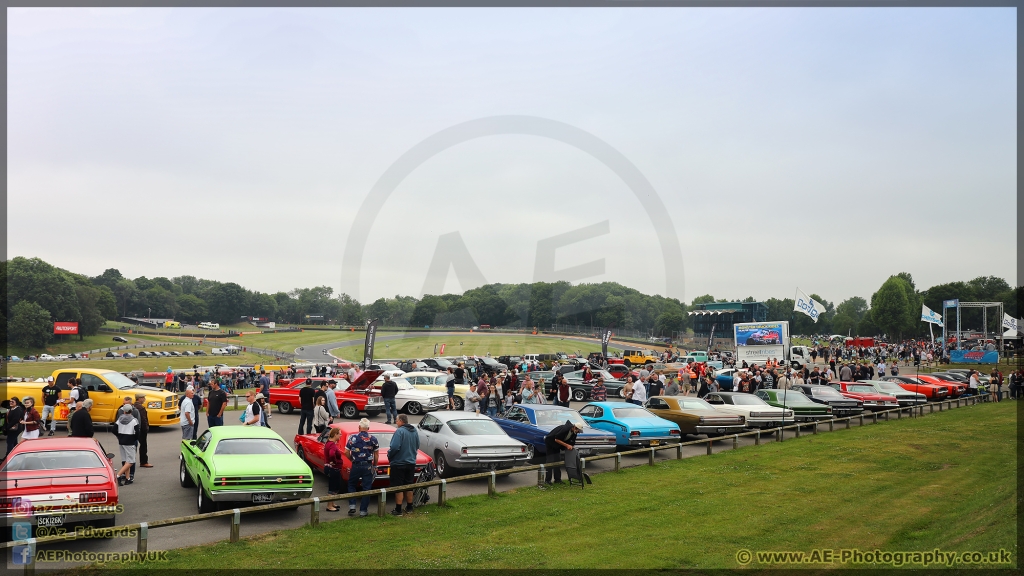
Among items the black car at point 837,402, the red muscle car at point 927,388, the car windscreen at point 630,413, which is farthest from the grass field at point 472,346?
the car windscreen at point 630,413

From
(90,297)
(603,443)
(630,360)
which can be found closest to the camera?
(603,443)

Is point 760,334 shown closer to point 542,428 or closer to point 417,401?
point 417,401

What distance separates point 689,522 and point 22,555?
871 centimetres

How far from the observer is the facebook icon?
7.30 meters

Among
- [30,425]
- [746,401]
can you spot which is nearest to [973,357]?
[746,401]

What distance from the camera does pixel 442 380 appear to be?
3025 centimetres

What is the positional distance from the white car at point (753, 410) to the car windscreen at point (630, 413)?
3193 mm

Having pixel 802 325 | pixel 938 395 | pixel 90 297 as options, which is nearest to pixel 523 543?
pixel 938 395

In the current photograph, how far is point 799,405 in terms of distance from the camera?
22.2 metres

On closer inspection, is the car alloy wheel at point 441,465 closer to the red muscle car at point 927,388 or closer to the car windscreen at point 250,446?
the car windscreen at point 250,446

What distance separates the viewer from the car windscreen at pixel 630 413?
58.6 ft

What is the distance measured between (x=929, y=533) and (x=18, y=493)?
12.6 metres

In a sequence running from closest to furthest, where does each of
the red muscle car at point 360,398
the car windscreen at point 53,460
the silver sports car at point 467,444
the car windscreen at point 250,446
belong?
the car windscreen at point 53,460
the car windscreen at point 250,446
the silver sports car at point 467,444
the red muscle car at point 360,398

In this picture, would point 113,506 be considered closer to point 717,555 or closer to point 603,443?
point 717,555
